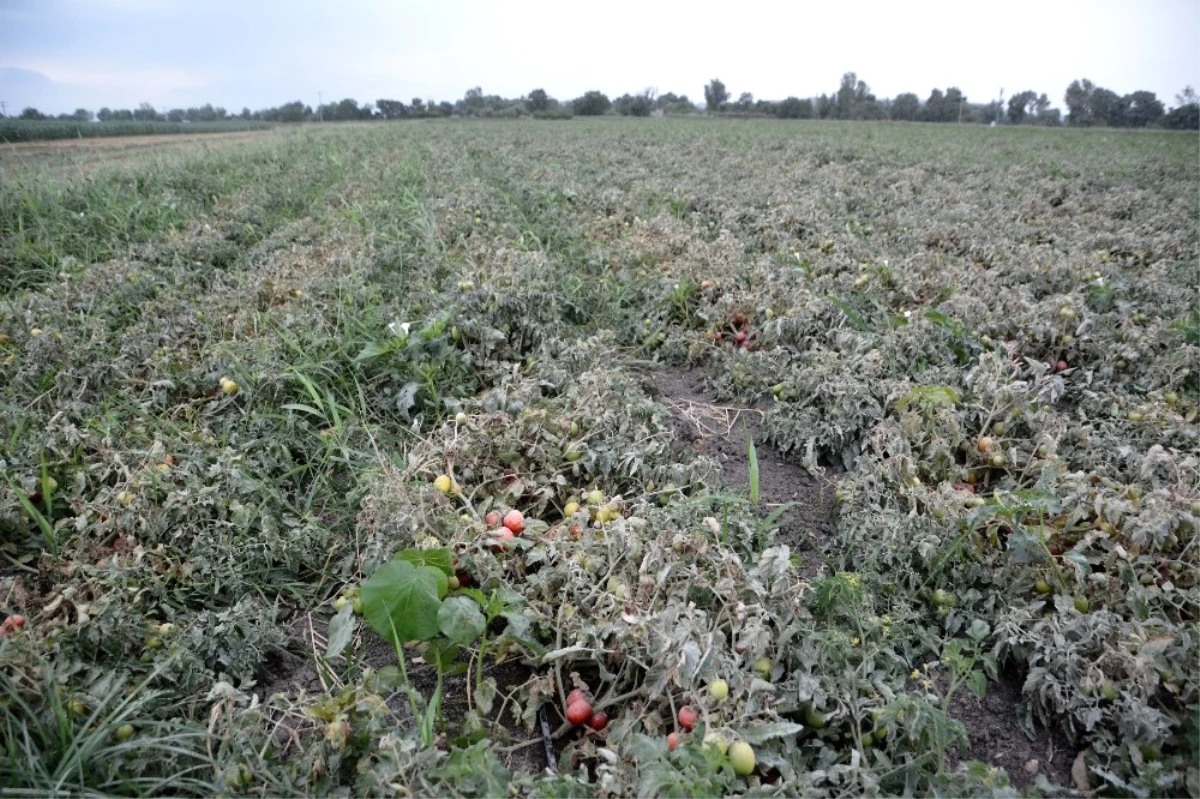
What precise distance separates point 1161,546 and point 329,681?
9.42ft

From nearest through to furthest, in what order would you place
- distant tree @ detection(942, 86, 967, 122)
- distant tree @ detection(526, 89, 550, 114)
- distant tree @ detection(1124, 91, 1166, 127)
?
distant tree @ detection(1124, 91, 1166, 127) < distant tree @ detection(942, 86, 967, 122) < distant tree @ detection(526, 89, 550, 114)

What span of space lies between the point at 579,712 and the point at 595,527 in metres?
0.68

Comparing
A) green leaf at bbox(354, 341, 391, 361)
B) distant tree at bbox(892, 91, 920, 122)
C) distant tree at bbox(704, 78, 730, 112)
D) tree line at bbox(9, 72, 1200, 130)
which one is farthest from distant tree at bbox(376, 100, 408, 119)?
green leaf at bbox(354, 341, 391, 361)

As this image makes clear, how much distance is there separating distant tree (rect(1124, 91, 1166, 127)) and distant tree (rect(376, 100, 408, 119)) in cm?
5818

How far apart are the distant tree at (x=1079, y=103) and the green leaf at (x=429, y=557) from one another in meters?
56.3

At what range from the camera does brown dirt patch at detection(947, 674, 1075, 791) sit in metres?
1.86

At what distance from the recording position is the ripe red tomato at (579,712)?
6.23 feet

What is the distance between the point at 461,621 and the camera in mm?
1927

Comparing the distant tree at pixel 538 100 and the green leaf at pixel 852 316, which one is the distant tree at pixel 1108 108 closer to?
the distant tree at pixel 538 100

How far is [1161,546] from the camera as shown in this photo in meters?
2.24

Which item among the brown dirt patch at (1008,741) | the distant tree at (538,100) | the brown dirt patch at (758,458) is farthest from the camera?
the distant tree at (538,100)

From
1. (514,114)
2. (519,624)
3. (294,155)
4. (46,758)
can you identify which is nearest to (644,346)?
(519,624)

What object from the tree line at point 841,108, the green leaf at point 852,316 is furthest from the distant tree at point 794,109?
the green leaf at point 852,316

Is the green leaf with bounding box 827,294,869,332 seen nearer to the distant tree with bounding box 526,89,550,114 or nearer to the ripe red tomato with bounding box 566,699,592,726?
the ripe red tomato with bounding box 566,699,592,726
